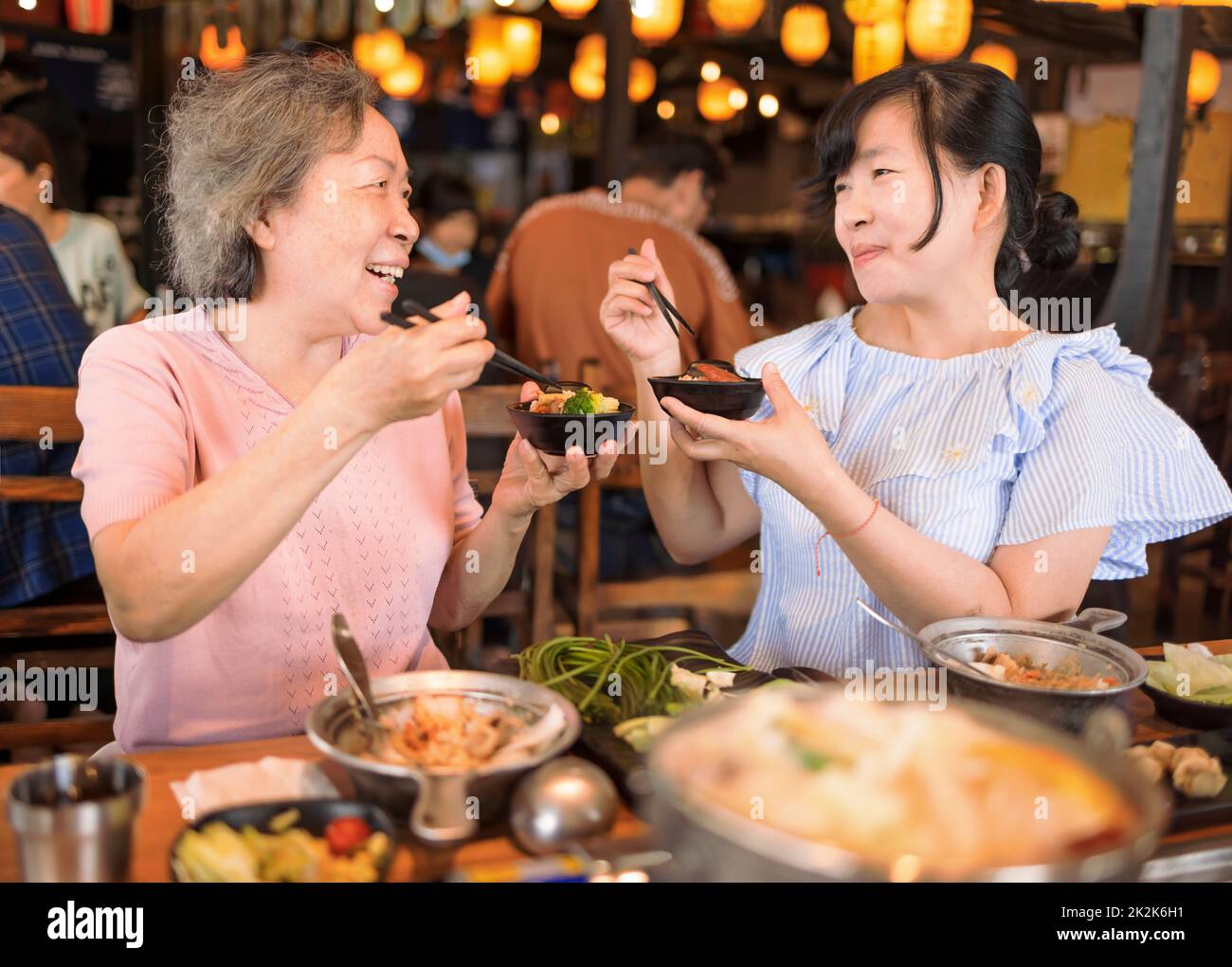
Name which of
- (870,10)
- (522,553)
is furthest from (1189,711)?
(870,10)

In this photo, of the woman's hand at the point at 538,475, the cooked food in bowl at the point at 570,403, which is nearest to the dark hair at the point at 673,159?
the woman's hand at the point at 538,475

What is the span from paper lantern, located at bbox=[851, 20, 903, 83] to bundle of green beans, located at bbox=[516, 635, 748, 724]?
204 inches

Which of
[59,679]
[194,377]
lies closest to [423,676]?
[194,377]

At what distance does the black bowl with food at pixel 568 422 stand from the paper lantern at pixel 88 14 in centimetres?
595

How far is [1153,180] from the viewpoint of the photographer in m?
4.93

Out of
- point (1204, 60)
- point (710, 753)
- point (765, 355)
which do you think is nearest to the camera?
point (710, 753)

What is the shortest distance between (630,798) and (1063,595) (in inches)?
38.9

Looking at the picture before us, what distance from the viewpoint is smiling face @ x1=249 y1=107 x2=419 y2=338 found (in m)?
1.75

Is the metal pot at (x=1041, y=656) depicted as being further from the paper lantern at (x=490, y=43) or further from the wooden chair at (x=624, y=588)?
the paper lantern at (x=490, y=43)

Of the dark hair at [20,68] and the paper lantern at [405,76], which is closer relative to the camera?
the dark hair at [20,68]

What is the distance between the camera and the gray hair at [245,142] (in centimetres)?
175

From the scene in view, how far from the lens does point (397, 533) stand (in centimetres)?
191

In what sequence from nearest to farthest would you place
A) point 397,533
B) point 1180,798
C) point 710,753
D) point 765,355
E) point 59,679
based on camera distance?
1. point 710,753
2. point 1180,798
3. point 397,533
4. point 765,355
5. point 59,679
